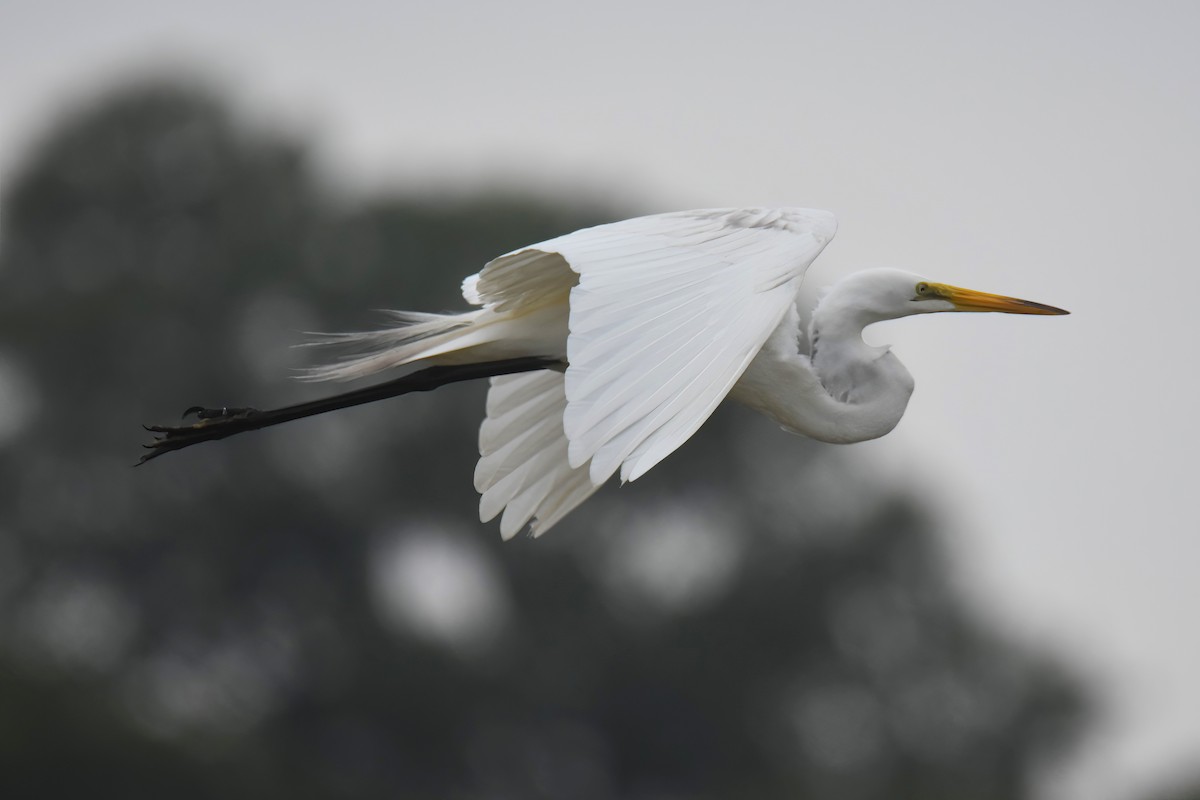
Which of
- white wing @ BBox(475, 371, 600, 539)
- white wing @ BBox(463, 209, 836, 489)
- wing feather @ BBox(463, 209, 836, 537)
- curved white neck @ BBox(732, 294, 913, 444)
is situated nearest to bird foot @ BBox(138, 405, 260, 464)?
white wing @ BBox(475, 371, 600, 539)

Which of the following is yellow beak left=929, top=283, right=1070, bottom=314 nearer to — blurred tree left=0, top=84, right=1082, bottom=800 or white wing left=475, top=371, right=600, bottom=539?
white wing left=475, top=371, right=600, bottom=539

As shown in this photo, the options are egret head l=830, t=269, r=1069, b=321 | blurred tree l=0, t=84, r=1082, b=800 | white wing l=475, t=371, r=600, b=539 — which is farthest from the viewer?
blurred tree l=0, t=84, r=1082, b=800

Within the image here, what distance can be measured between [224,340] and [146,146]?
269cm

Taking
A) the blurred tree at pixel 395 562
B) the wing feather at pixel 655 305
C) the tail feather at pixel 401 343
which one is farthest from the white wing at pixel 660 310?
the blurred tree at pixel 395 562

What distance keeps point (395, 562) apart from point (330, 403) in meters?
18.1

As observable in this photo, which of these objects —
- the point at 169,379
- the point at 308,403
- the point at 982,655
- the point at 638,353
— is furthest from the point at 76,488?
the point at 638,353

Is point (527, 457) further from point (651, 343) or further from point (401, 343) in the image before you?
point (651, 343)

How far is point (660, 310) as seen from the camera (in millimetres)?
3895

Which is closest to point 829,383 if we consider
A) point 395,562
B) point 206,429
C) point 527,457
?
point 527,457

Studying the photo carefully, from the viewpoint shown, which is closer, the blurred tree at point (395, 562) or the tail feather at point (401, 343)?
the tail feather at point (401, 343)

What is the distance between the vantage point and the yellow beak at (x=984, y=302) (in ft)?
17.1

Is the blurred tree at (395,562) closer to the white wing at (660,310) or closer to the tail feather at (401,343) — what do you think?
the tail feather at (401,343)

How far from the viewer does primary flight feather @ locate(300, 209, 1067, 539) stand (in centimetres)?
361

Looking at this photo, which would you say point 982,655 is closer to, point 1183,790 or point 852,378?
point 1183,790
